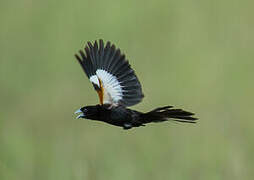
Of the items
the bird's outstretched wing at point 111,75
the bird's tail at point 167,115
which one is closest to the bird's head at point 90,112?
the bird's outstretched wing at point 111,75

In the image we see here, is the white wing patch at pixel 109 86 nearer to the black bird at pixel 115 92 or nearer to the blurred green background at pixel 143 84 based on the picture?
the black bird at pixel 115 92

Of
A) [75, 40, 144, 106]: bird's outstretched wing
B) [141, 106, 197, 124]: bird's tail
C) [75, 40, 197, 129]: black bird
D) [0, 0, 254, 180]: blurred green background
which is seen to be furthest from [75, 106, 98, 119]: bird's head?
[0, 0, 254, 180]: blurred green background

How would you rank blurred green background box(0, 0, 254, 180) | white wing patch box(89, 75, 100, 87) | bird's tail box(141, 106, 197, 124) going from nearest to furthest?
bird's tail box(141, 106, 197, 124) < white wing patch box(89, 75, 100, 87) < blurred green background box(0, 0, 254, 180)

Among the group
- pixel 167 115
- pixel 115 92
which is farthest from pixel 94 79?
pixel 167 115

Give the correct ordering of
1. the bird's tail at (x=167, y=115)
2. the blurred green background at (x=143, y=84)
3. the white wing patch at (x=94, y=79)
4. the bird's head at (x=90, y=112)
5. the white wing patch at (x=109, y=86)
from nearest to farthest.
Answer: the bird's tail at (x=167, y=115) → the bird's head at (x=90, y=112) → the white wing patch at (x=109, y=86) → the white wing patch at (x=94, y=79) → the blurred green background at (x=143, y=84)

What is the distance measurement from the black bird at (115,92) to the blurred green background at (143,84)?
2.63ft

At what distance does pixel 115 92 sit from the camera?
485cm

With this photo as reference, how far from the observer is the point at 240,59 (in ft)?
27.6

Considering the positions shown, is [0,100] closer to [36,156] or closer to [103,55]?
[36,156]

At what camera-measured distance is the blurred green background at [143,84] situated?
6031mm

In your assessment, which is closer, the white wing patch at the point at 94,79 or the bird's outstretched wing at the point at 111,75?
the bird's outstretched wing at the point at 111,75

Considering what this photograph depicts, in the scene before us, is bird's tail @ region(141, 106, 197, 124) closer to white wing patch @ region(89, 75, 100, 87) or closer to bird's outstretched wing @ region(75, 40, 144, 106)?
bird's outstretched wing @ region(75, 40, 144, 106)

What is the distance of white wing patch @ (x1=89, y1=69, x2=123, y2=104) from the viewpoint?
4.77 meters

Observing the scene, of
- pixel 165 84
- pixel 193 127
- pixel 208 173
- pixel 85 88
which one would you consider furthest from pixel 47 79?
pixel 208 173
